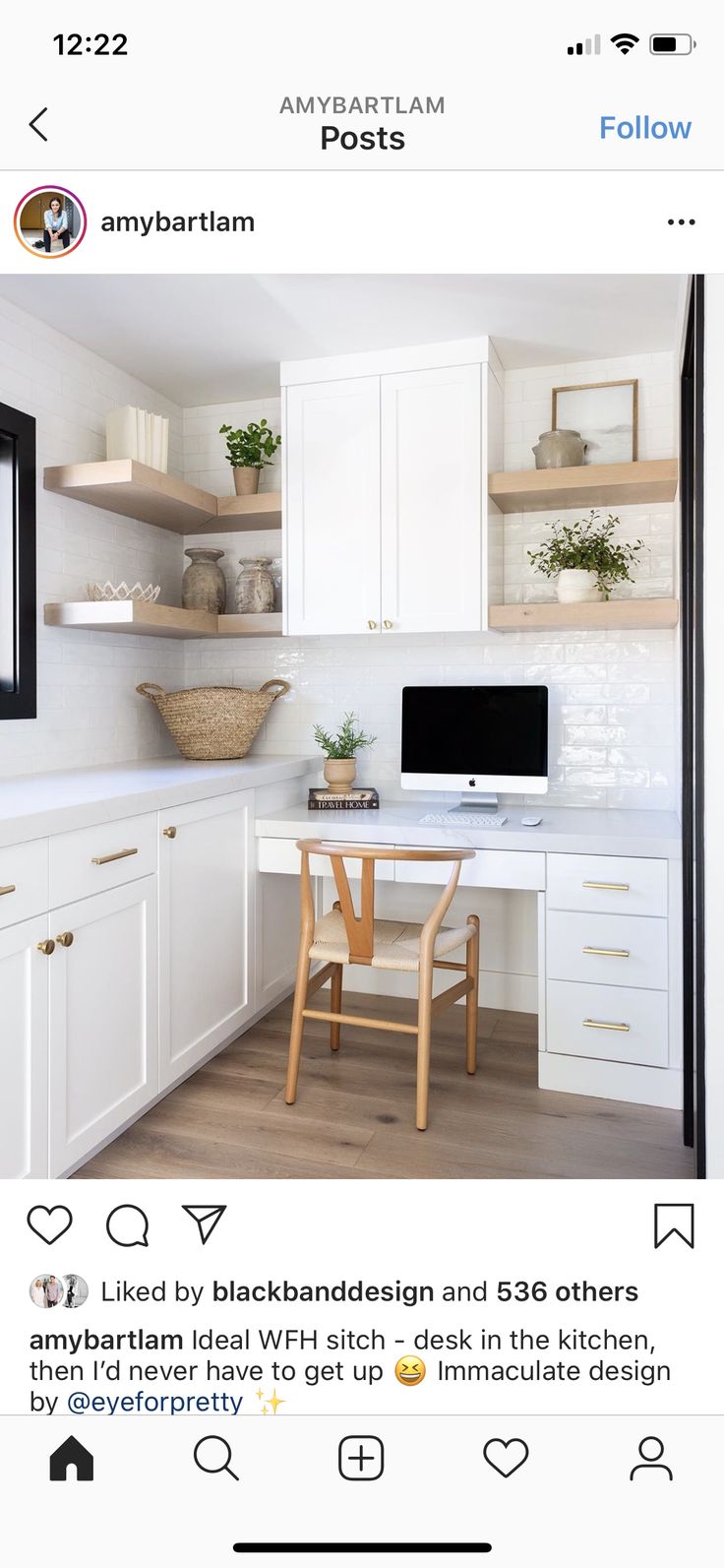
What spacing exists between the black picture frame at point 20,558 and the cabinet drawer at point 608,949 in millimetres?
1596

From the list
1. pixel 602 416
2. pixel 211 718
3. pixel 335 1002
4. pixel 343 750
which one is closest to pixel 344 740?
pixel 343 750

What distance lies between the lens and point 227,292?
226 centimetres

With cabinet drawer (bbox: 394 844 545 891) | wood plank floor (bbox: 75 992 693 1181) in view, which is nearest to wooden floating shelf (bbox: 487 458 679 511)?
cabinet drawer (bbox: 394 844 545 891)

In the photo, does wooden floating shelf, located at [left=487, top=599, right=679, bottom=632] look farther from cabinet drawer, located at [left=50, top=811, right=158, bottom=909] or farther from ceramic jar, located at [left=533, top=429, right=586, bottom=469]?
cabinet drawer, located at [left=50, top=811, right=158, bottom=909]

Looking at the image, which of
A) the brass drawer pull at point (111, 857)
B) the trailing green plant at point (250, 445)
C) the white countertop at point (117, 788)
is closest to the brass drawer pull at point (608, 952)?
the white countertop at point (117, 788)

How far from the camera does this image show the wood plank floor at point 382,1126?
6.30 feet

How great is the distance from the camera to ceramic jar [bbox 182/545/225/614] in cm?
307
